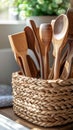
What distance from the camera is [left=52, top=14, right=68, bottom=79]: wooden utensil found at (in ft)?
2.04

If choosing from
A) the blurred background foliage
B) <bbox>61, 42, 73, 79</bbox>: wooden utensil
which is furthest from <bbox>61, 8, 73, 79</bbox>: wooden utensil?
the blurred background foliage

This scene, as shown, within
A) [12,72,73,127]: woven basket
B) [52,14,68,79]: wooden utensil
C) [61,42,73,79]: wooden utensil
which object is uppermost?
[52,14,68,79]: wooden utensil

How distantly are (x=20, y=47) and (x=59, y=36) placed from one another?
0.37 feet

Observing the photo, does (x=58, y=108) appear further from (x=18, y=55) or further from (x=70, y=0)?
(x=70, y=0)

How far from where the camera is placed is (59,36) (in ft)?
2.07

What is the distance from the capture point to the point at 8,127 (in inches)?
24.5

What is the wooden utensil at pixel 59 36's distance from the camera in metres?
0.62

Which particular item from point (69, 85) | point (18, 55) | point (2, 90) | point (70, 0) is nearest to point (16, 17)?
point (70, 0)

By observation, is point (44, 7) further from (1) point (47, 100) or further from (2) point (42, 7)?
(1) point (47, 100)

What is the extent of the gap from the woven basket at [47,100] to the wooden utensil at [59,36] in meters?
0.05

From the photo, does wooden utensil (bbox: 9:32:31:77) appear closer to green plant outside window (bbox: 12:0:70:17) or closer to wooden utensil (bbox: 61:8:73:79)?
wooden utensil (bbox: 61:8:73:79)

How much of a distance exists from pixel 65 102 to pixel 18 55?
17cm

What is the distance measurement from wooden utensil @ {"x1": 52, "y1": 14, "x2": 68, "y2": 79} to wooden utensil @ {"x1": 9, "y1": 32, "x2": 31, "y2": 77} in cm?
8

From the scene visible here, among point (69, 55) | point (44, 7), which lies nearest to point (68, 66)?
point (69, 55)
